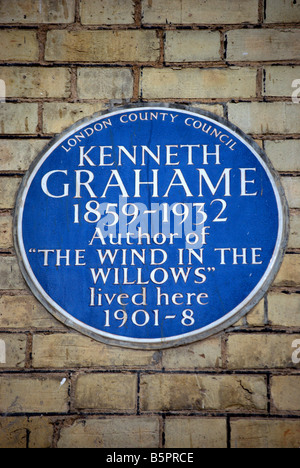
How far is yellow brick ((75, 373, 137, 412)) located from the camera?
217 cm

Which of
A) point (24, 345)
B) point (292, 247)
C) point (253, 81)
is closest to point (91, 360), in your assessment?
point (24, 345)

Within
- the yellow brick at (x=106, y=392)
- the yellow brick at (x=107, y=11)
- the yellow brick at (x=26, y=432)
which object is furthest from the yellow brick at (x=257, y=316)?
the yellow brick at (x=107, y=11)

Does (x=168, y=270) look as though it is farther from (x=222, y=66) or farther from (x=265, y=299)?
(x=222, y=66)

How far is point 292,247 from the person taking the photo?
2258 mm

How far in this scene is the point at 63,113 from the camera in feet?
7.86

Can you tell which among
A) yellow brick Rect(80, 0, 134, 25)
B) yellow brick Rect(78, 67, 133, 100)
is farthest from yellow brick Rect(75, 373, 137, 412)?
yellow brick Rect(80, 0, 134, 25)

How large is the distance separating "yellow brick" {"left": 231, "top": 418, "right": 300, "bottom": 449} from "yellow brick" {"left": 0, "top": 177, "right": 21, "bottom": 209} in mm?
1211

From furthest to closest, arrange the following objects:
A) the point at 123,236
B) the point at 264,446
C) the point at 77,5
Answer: the point at 77,5, the point at 123,236, the point at 264,446

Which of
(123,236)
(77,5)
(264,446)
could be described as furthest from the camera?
(77,5)

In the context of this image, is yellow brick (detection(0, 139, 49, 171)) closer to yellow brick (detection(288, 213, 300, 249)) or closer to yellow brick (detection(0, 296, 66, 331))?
A: yellow brick (detection(0, 296, 66, 331))

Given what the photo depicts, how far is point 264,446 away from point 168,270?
73 cm

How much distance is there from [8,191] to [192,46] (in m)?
0.97

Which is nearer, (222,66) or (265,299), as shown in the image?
(265,299)
